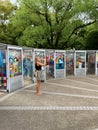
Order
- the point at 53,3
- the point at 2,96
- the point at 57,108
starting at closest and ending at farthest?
1. the point at 57,108
2. the point at 2,96
3. the point at 53,3

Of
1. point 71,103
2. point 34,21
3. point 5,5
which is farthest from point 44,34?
point 71,103

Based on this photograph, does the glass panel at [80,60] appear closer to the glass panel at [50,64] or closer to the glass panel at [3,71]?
the glass panel at [50,64]

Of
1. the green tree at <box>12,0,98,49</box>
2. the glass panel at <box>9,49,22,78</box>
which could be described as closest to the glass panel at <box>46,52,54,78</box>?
the glass panel at <box>9,49,22,78</box>

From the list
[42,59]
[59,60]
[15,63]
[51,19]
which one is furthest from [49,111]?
[51,19]

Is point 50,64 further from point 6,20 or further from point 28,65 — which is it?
point 6,20

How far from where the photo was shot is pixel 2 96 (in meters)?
12.0

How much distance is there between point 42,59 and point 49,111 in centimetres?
873

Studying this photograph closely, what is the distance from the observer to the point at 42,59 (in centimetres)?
1759

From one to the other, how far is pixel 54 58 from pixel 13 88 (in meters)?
6.43

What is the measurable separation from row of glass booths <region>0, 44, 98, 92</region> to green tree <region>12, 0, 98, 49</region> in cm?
725

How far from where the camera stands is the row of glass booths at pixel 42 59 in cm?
1325

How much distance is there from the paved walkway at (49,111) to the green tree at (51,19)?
56.1 feet

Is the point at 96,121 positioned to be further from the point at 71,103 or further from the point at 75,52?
the point at 75,52

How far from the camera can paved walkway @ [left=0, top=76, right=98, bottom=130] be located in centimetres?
742
